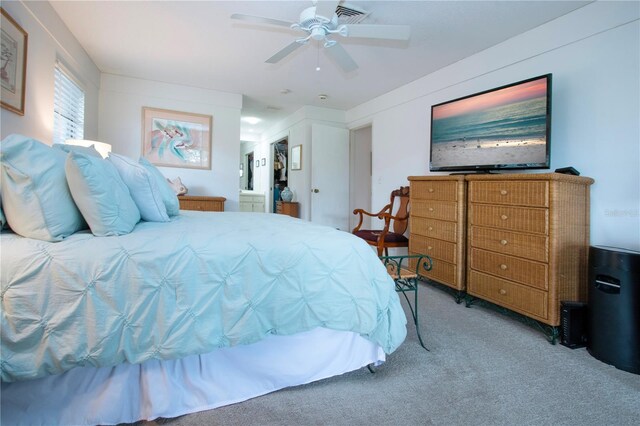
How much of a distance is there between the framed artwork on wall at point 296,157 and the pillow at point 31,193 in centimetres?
446

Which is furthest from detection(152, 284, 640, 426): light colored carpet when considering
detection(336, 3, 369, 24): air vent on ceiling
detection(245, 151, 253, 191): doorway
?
detection(245, 151, 253, 191): doorway

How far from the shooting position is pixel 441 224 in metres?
2.88

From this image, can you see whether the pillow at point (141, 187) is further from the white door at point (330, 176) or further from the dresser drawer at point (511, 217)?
the white door at point (330, 176)

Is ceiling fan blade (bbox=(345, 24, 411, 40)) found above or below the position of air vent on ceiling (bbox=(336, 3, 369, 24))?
below

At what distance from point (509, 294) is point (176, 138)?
438 cm

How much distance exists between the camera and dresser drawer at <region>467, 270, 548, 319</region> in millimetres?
2082

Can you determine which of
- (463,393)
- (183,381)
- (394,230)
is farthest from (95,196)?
(394,230)

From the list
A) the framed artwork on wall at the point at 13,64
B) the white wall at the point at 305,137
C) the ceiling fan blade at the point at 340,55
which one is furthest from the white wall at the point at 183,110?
the ceiling fan blade at the point at 340,55

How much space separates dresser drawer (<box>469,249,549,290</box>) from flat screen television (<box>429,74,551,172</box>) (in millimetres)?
758

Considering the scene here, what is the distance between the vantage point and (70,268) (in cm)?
106

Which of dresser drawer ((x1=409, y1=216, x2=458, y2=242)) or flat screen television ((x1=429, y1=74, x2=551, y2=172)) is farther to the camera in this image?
dresser drawer ((x1=409, y1=216, x2=458, y2=242))

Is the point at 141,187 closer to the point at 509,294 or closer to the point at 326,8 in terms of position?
the point at 326,8

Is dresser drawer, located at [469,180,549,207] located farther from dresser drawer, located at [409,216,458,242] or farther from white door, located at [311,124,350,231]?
white door, located at [311,124,350,231]

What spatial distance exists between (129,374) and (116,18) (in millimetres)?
2988
